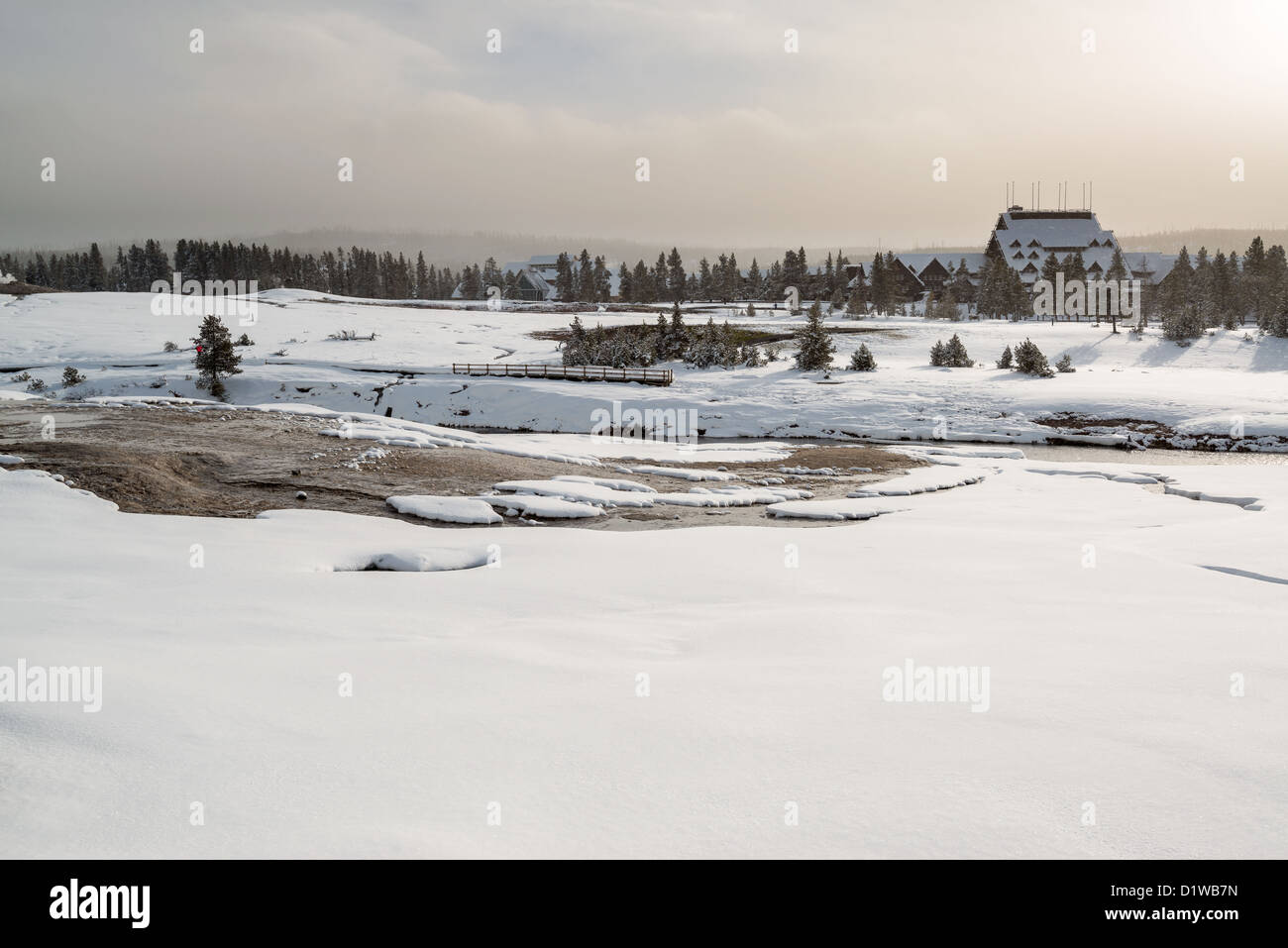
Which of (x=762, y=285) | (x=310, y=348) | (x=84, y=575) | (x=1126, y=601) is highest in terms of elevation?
(x=762, y=285)

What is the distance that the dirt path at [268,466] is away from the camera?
15.9 meters

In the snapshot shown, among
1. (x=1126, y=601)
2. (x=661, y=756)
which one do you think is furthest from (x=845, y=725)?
(x=1126, y=601)

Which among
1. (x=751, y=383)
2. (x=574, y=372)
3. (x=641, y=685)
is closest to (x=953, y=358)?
(x=751, y=383)

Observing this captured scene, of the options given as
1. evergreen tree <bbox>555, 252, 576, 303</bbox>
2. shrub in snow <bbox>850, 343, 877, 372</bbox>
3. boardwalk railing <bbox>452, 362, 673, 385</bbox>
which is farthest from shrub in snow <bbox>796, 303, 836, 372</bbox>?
evergreen tree <bbox>555, 252, 576, 303</bbox>

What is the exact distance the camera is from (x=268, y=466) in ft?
65.2

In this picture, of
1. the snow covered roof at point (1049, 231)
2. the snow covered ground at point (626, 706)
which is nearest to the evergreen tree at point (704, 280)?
the snow covered roof at point (1049, 231)

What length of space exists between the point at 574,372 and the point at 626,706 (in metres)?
40.5

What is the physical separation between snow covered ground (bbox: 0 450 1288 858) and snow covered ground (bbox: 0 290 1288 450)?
1018 inches

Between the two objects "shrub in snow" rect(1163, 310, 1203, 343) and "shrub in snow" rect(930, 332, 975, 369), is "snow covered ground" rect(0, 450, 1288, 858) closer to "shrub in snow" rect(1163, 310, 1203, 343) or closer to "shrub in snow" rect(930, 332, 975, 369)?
"shrub in snow" rect(930, 332, 975, 369)

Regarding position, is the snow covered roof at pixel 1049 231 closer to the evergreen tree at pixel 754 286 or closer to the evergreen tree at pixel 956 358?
the evergreen tree at pixel 754 286

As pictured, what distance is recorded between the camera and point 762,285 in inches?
4373

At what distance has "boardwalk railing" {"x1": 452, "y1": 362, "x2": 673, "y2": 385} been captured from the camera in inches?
1705
